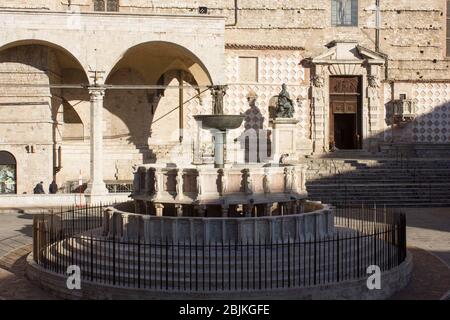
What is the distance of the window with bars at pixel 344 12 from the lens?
1153 inches

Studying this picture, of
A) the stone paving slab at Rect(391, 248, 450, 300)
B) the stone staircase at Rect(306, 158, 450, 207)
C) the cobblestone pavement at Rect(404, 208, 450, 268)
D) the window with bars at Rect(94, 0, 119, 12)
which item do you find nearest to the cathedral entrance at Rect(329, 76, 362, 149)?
the stone staircase at Rect(306, 158, 450, 207)

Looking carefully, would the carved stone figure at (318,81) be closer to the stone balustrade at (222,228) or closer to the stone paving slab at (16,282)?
the stone balustrade at (222,228)

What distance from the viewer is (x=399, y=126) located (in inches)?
1131

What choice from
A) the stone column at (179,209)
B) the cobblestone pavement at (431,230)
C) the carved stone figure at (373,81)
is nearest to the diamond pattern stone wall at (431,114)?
the carved stone figure at (373,81)

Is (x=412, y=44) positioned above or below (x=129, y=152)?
above

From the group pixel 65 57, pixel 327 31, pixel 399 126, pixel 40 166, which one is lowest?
pixel 40 166

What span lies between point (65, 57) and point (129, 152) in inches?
202

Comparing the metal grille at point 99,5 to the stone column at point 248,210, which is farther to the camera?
the metal grille at point 99,5

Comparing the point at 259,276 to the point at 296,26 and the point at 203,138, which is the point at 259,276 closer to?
the point at 203,138

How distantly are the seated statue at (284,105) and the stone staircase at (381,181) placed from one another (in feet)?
7.87

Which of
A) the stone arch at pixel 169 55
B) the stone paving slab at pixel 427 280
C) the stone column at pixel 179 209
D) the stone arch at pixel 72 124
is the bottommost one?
the stone paving slab at pixel 427 280

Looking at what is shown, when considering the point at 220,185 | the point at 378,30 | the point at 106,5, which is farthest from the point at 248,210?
the point at 378,30

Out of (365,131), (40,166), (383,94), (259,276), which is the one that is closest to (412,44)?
(383,94)

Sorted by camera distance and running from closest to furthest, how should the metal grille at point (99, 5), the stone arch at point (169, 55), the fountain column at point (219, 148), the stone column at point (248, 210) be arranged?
1. the stone column at point (248, 210)
2. the fountain column at point (219, 148)
3. the stone arch at point (169, 55)
4. the metal grille at point (99, 5)
